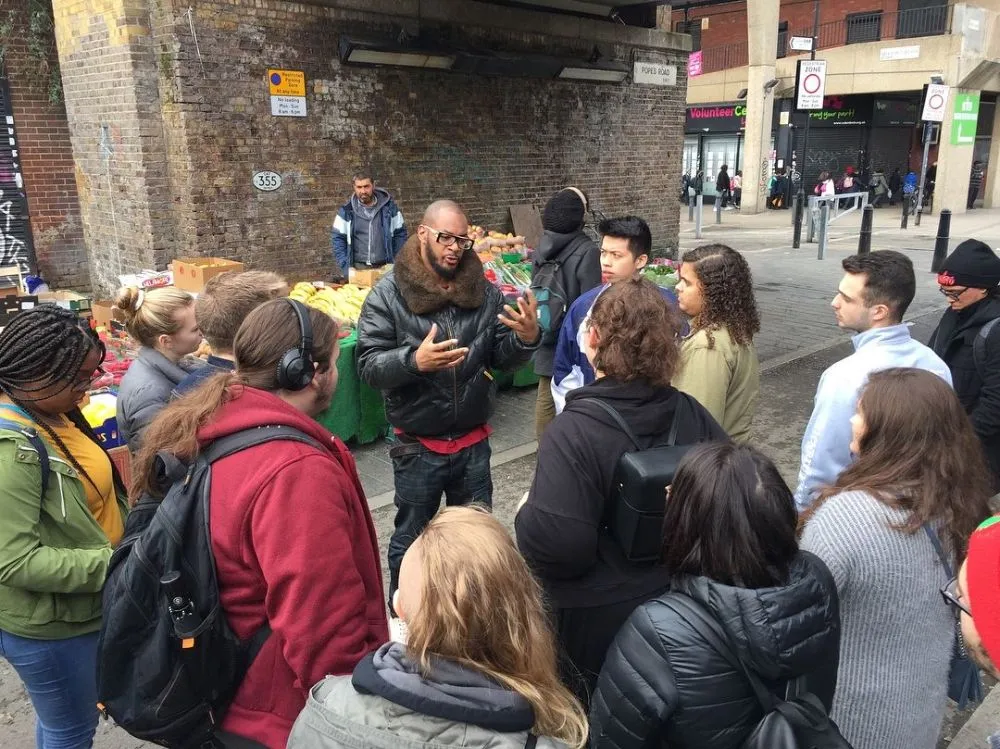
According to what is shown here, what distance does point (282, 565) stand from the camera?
1663 millimetres

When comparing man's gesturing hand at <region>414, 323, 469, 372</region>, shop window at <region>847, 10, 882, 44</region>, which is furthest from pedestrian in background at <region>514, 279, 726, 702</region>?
shop window at <region>847, 10, 882, 44</region>

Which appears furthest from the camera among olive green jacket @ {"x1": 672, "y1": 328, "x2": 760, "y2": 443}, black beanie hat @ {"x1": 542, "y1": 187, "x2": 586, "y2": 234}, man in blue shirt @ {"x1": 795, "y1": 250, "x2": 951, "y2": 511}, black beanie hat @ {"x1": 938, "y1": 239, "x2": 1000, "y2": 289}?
black beanie hat @ {"x1": 542, "y1": 187, "x2": 586, "y2": 234}

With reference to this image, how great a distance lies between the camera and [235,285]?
9.44ft

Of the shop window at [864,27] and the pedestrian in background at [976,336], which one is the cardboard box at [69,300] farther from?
the shop window at [864,27]

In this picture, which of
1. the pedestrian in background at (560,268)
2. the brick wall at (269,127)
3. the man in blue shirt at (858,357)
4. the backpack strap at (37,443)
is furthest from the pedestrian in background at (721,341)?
the brick wall at (269,127)

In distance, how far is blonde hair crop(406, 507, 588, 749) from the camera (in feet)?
4.64

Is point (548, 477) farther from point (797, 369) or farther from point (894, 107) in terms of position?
point (894, 107)

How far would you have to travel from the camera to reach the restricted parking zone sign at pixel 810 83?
1864 cm

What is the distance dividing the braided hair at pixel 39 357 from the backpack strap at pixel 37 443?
0.43 ft

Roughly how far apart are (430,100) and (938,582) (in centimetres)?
966

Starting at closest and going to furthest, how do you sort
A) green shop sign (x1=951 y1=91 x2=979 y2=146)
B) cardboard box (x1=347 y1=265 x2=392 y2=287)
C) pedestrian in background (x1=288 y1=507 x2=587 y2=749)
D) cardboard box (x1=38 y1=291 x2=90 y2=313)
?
pedestrian in background (x1=288 y1=507 x2=587 y2=749) → cardboard box (x1=38 y1=291 x2=90 y2=313) → cardboard box (x1=347 y1=265 x2=392 y2=287) → green shop sign (x1=951 y1=91 x2=979 y2=146)

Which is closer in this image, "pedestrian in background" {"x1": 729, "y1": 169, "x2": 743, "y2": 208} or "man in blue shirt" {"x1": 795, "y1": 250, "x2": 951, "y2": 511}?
"man in blue shirt" {"x1": 795, "y1": 250, "x2": 951, "y2": 511}

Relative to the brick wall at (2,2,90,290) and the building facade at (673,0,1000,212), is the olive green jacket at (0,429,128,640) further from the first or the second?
the building facade at (673,0,1000,212)

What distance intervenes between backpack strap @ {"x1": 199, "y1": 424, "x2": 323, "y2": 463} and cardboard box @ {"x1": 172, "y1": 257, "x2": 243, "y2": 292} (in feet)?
17.4
